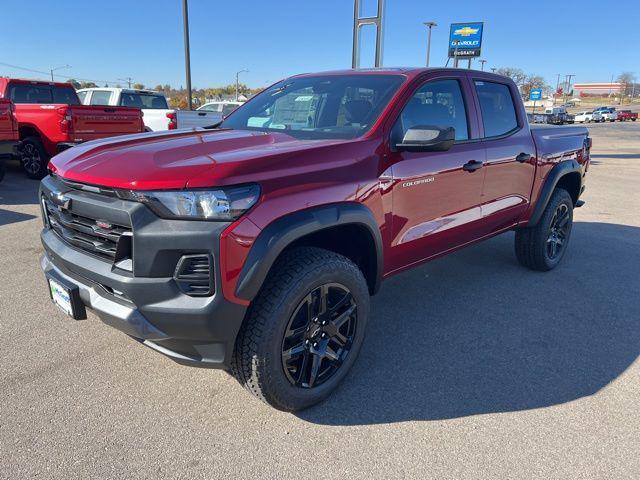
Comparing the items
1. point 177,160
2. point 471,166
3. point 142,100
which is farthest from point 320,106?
point 142,100

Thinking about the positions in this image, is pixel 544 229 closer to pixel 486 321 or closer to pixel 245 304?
pixel 486 321

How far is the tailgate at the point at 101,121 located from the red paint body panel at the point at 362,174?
648 centimetres

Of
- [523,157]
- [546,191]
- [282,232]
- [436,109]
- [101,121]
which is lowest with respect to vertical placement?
[546,191]

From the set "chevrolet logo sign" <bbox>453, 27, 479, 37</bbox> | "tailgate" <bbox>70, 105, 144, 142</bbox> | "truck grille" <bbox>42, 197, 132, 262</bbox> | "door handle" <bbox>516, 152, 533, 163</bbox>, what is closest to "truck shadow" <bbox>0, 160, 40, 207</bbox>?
"tailgate" <bbox>70, 105, 144, 142</bbox>

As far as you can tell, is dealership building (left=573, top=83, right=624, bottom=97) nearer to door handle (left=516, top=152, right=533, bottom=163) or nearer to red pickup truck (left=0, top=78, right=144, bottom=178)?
red pickup truck (left=0, top=78, right=144, bottom=178)

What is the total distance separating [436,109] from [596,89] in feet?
537

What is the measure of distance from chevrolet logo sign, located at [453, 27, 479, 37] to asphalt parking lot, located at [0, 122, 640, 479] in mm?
37101

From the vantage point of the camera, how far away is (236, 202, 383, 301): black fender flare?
2195mm

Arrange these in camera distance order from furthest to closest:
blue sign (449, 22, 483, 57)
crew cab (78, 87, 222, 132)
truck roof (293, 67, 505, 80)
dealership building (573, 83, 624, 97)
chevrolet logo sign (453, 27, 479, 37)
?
dealership building (573, 83, 624, 97), chevrolet logo sign (453, 27, 479, 37), blue sign (449, 22, 483, 57), crew cab (78, 87, 222, 132), truck roof (293, 67, 505, 80)

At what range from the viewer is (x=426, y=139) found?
111 inches

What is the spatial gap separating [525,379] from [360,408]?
1111mm

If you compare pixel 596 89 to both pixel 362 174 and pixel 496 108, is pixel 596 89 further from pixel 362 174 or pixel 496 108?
pixel 362 174

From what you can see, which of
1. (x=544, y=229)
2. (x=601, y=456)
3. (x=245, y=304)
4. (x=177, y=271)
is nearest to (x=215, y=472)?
(x=245, y=304)

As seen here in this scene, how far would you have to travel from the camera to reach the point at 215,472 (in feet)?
7.29
